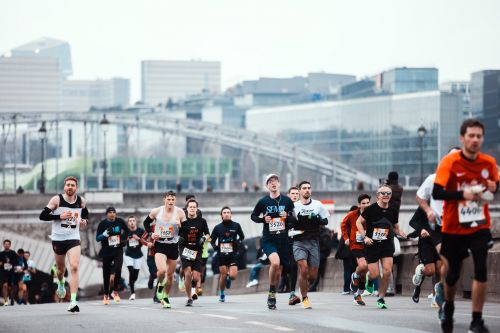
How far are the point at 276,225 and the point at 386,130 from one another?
146 meters

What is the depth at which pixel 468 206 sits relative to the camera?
580 inches

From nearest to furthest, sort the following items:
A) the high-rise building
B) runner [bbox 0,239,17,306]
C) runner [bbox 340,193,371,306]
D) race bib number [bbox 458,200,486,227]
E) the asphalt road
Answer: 1. race bib number [bbox 458,200,486,227]
2. the asphalt road
3. runner [bbox 340,193,371,306]
4. runner [bbox 0,239,17,306]
5. the high-rise building

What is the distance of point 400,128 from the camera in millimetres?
165250

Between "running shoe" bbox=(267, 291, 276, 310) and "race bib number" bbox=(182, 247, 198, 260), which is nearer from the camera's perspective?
"running shoe" bbox=(267, 291, 276, 310)

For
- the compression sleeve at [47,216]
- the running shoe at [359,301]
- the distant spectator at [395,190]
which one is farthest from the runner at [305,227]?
the compression sleeve at [47,216]

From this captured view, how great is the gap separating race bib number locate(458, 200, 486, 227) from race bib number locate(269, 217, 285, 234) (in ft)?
26.5

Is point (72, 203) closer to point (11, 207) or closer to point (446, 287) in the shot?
point (446, 287)

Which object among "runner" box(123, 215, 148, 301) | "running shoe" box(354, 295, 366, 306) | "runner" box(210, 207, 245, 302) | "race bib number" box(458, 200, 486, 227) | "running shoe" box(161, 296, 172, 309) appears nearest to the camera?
"race bib number" box(458, 200, 486, 227)

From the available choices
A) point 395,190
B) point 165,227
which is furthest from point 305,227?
point 395,190

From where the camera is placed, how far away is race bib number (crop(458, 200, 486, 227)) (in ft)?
48.3

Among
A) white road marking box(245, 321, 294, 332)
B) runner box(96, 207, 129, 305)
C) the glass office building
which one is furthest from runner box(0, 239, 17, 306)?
the glass office building

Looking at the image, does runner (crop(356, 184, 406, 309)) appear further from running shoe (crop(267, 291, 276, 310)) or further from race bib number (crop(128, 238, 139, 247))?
race bib number (crop(128, 238, 139, 247))

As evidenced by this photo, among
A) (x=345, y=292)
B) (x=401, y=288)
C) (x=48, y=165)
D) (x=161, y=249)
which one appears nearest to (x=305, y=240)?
(x=161, y=249)

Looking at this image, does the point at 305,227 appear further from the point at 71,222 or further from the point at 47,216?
the point at 47,216
